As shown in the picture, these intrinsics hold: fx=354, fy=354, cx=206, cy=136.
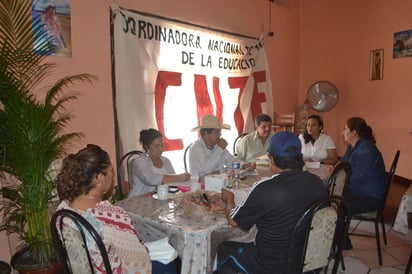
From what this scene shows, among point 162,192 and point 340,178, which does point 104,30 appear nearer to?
point 162,192

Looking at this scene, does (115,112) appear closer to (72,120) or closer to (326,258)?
(72,120)

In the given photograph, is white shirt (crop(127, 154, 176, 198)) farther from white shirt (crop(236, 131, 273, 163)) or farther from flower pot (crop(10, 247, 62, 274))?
white shirt (crop(236, 131, 273, 163))

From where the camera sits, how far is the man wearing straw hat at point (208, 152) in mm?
3002

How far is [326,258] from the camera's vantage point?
1.61m

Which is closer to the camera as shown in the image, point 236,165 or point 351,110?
point 236,165

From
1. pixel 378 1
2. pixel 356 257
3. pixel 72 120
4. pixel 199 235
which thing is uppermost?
pixel 378 1

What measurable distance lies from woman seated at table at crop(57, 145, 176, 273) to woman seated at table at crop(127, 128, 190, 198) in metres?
0.98

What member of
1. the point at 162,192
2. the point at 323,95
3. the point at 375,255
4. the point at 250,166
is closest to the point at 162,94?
the point at 250,166

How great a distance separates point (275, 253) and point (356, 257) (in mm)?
1723

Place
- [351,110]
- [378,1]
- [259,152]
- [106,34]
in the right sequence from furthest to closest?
[351,110] < [378,1] < [259,152] < [106,34]

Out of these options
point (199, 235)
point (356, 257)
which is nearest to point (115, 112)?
point (199, 235)

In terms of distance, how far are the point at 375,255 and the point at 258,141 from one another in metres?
1.47

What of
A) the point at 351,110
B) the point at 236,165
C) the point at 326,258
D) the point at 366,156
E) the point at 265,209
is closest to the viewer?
the point at 265,209

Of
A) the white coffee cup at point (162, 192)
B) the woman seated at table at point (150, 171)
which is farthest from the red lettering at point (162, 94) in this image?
the white coffee cup at point (162, 192)
